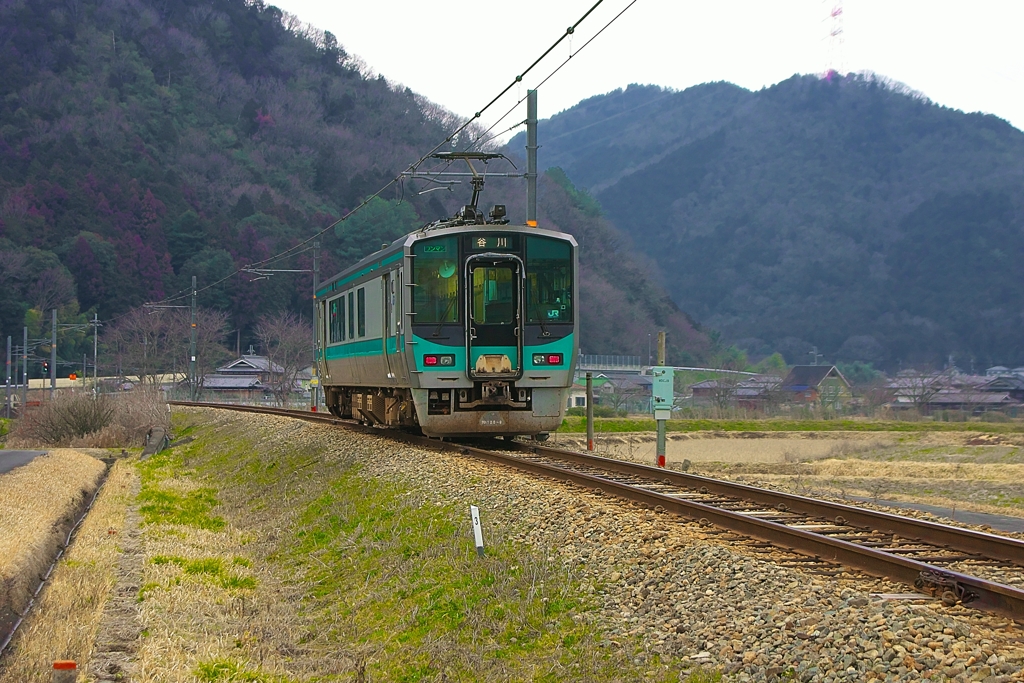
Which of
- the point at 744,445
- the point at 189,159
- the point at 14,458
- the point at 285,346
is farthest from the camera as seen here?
the point at 189,159

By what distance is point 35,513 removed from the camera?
50.2 ft

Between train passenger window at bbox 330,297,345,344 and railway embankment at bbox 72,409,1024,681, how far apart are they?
6.40 metres

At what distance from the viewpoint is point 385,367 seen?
16.7 metres

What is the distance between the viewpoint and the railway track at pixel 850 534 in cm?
599

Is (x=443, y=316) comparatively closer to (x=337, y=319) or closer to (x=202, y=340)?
(x=337, y=319)

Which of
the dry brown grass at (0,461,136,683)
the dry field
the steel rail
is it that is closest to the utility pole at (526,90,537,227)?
the dry field

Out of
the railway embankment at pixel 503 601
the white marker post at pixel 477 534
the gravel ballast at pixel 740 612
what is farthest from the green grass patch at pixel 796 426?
the gravel ballast at pixel 740 612

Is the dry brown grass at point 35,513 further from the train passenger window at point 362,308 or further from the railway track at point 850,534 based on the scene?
the railway track at point 850,534

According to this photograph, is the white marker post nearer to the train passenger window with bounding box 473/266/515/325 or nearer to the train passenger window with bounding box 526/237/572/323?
the train passenger window with bounding box 473/266/515/325

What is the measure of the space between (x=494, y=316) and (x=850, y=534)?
7666 mm

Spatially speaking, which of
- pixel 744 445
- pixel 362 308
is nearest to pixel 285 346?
pixel 744 445

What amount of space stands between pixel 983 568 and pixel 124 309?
7631cm

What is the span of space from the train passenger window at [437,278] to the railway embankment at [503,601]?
2041 millimetres

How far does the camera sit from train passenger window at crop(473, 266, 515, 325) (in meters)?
15.2
